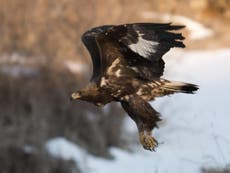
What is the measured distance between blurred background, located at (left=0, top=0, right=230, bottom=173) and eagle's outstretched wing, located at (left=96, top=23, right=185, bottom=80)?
6540 mm

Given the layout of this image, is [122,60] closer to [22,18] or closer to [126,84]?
[126,84]

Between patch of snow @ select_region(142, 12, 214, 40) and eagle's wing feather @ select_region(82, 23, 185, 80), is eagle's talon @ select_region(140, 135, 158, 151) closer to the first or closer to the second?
eagle's wing feather @ select_region(82, 23, 185, 80)

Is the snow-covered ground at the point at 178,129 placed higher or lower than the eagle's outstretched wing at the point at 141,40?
lower

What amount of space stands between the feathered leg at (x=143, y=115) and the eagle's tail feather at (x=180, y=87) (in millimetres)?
231

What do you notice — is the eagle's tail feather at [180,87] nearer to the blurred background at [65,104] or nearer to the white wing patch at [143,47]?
the white wing patch at [143,47]

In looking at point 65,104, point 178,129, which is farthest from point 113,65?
point 65,104

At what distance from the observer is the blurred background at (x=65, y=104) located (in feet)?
48.5

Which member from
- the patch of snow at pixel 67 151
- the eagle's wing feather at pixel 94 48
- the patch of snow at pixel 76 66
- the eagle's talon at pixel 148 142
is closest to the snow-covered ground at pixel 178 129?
the patch of snow at pixel 67 151

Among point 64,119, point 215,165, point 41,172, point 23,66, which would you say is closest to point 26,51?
point 23,66

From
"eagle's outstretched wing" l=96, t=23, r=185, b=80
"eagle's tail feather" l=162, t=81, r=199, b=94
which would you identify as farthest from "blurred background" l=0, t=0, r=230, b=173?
"eagle's outstretched wing" l=96, t=23, r=185, b=80

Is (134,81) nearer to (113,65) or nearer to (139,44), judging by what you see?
(113,65)

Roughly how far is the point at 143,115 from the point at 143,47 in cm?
61

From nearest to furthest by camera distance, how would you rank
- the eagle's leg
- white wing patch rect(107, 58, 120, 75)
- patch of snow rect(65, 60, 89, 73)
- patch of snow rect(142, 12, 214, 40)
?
white wing patch rect(107, 58, 120, 75) → the eagle's leg → patch of snow rect(65, 60, 89, 73) → patch of snow rect(142, 12, 214, 40)

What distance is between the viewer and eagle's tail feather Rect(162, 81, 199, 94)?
760cm
